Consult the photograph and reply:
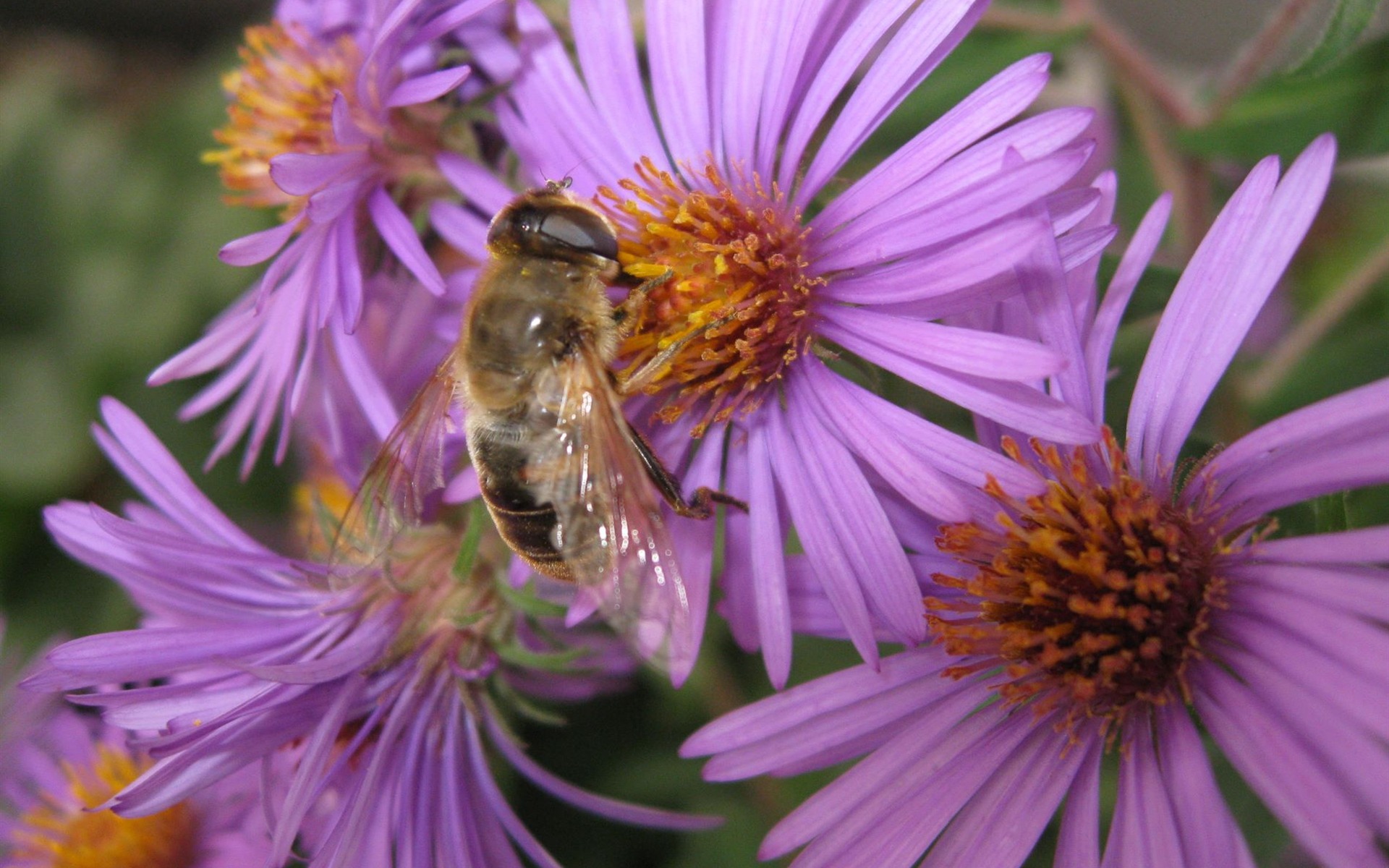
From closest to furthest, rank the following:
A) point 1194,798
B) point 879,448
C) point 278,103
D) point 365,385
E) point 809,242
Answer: point 1194,798
point 879,448
point 809,242
point 365,385
point 278,103

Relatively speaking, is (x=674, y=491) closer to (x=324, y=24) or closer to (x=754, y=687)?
(x=324, y=24)

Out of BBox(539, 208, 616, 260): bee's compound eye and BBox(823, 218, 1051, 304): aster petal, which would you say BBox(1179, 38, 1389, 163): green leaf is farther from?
BBox(539, 208, 616, 260): bee's compound eye

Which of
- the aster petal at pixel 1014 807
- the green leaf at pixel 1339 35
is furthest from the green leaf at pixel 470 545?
the green leaf at pixel 1339 35

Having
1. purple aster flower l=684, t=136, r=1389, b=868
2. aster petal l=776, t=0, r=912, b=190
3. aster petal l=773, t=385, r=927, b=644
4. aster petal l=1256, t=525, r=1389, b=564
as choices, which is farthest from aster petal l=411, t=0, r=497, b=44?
aster petal l=1256, t=525, r=1389, b=564

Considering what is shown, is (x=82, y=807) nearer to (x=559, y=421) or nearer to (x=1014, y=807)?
(x=559, y=421)

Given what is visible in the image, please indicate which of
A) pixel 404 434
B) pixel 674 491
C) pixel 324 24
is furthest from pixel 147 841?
pixel 324 24

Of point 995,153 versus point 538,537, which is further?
point 538,537

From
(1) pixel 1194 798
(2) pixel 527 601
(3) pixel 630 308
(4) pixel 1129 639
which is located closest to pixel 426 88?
(3) pixel 630 308

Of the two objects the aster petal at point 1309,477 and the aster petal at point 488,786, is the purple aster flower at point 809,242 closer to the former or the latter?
the aster petal at point 1309,477
